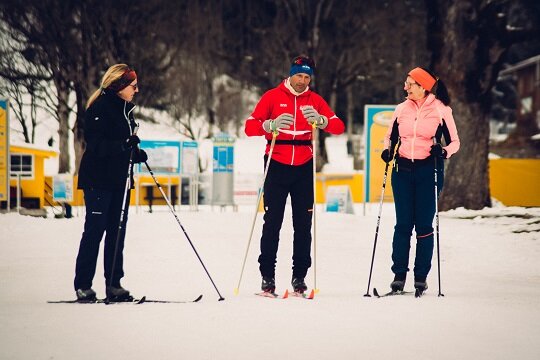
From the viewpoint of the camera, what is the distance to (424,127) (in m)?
6.42

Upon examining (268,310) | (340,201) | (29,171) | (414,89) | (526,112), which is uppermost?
(526,112)

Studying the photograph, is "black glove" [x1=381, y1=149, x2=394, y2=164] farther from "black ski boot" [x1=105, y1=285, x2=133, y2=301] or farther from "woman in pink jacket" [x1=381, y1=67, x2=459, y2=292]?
"black ski boot" [x1=105, y1=285, x2=133, y2=301]

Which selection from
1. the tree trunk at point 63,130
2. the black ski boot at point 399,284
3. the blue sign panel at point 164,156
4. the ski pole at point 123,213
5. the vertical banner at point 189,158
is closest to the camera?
the ski pole at point 123,213

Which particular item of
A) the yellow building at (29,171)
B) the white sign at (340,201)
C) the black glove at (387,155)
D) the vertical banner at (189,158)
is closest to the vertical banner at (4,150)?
the vertical banner at (189,158)

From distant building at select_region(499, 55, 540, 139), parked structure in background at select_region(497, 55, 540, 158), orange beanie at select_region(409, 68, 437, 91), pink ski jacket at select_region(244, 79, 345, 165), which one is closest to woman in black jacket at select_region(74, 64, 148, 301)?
pink ski jacket at select_region(244, 79, 345, 165)

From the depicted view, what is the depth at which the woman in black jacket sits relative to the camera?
233 inches

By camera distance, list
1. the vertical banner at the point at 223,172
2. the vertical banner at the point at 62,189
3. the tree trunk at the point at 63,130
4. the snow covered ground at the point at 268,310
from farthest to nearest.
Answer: the tree trunk at the point at 63,130 → the vertical banner at the point at 62,189 → the vertical banner at the point at 223,172 → the snow covered ground at the point at 268,310

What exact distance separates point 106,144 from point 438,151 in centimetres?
262

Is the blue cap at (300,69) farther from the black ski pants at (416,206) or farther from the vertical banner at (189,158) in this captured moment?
the vertical banner at (189,158)

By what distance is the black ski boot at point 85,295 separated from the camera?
19.5 feet

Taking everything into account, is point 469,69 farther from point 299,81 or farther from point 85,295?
point 85,295

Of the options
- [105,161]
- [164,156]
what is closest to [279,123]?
[105,161]

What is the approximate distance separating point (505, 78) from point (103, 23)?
1651 inches

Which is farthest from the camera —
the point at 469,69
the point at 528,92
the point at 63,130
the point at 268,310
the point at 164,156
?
the point at 528,92
